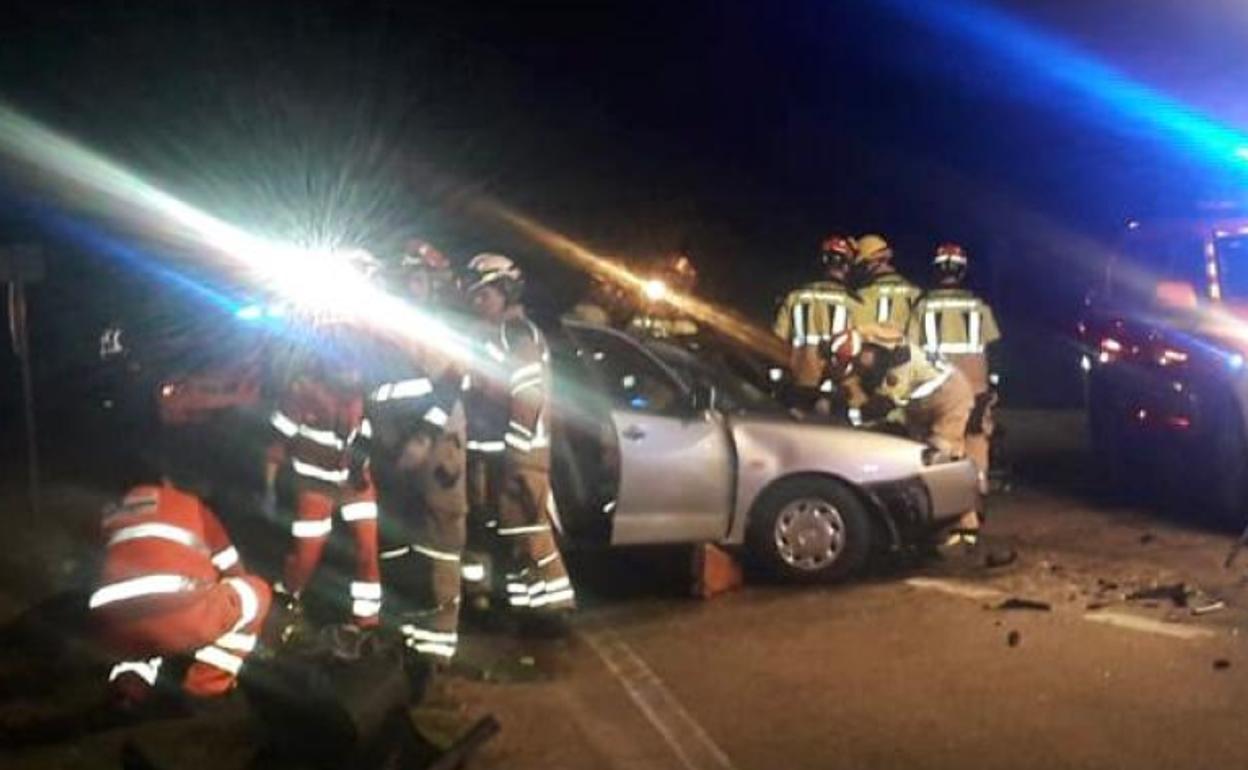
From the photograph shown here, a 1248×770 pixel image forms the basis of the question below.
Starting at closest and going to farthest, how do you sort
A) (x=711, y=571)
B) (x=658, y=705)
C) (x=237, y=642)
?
(x=237, y=642)
(x=658, y=705)
(x=711, y=571)

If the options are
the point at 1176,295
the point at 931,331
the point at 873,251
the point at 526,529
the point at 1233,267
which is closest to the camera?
the point at 526,529

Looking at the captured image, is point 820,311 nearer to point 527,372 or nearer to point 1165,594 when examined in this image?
point 1165,594

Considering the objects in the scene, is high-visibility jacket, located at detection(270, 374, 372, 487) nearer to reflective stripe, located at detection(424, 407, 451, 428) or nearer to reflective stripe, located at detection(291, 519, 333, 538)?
reflective stripe, located at detection(291, 519, 333, 538)

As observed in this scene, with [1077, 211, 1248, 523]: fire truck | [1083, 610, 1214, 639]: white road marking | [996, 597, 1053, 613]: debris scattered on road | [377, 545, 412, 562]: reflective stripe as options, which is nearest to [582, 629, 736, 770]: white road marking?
[377, 545, 412, 562]: reflective stripe

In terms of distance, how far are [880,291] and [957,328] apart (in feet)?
1.84

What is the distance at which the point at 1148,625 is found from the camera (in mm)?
8344

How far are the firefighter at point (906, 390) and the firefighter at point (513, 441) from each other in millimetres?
2686

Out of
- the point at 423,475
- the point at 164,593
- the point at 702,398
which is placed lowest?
Answer: the point at 164,593

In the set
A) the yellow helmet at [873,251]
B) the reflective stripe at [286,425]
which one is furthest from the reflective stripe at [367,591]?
the yellow helmet at [873,251]

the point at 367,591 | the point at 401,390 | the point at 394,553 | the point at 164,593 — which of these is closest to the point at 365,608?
the point at 367,591

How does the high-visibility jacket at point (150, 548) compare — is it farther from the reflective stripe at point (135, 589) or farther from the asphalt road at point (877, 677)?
the asphalt road at point (877, 677)

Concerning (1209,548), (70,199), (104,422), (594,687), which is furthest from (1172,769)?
(70,199)

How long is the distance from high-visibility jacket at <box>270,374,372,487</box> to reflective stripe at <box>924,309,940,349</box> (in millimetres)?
4562

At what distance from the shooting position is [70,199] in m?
35.9
